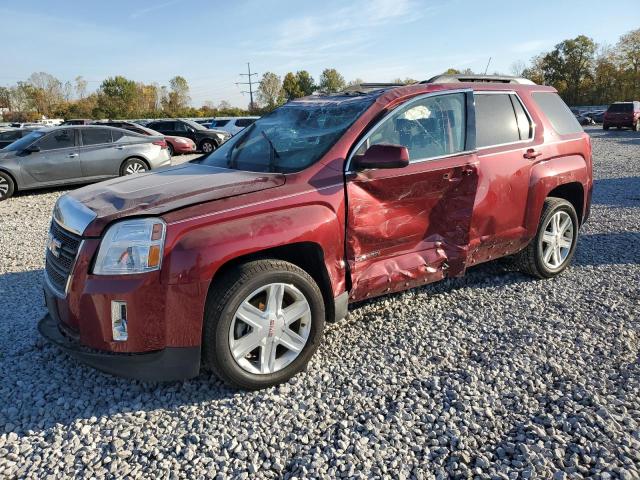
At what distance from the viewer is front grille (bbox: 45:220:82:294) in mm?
2879

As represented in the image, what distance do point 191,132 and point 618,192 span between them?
16302 millimetres

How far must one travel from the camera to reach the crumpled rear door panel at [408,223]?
3.29 m

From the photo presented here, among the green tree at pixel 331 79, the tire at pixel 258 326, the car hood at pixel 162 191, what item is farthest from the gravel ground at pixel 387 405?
the green tree at pixel 331 79

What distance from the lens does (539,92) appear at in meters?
4.71

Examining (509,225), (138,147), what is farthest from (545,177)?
(138,147)

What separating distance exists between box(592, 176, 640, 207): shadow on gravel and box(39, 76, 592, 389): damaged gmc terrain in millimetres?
5002

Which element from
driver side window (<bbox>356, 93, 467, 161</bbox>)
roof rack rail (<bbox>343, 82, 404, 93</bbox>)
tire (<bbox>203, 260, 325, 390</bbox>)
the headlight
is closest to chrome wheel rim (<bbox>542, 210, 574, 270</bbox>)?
driver side window (<bbox>356, 93, 467, 161</bbox>)

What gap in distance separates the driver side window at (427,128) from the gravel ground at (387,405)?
4.52 feet

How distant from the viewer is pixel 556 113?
4.73 metres

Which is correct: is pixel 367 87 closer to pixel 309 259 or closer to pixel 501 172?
pixel 501 172

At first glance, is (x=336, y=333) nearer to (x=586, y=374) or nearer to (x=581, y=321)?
(x=586, y=374)

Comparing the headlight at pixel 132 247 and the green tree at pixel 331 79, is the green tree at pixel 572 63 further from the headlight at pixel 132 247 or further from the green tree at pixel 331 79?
the headlight at pixel 132 247

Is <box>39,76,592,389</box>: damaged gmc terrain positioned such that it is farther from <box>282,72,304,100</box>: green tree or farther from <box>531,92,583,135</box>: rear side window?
<box>282,72,304,100</box>: green tree

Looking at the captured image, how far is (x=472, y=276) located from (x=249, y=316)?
283cm
